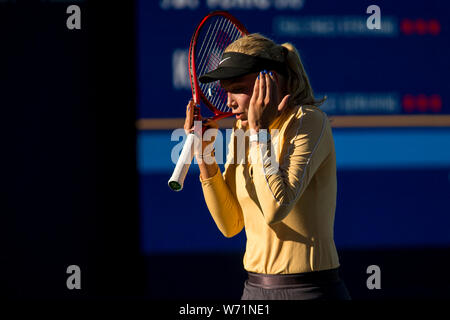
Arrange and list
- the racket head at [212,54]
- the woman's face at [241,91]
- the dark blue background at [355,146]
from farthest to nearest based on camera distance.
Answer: the dark blue background at [355,146], the racket head at [212,54], the woman's face at [241,91]

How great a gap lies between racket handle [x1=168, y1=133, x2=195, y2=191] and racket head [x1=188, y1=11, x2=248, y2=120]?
0.60 ft

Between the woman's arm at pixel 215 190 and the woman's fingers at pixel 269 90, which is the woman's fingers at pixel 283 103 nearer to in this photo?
the woman's fingers at pixel 269 90

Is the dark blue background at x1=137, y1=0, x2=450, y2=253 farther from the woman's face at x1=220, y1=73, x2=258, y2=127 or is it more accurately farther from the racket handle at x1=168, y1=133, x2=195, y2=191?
the woman's face at x1=220, y1=73, x2=258, y2=127

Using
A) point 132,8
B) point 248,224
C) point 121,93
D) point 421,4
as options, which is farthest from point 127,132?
point 248,224

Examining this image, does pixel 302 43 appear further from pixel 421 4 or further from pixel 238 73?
pixel 238 73

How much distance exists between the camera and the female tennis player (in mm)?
1970

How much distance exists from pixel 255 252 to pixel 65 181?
247 cm

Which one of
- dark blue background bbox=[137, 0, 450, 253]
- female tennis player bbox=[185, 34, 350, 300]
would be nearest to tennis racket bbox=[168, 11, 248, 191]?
female tennis player bbox=[185, 34, 350, 300]

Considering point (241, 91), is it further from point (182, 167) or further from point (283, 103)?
point (182, 167)

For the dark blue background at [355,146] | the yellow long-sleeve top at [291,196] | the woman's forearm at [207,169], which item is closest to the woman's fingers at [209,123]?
the woman's forearm at [207,169]

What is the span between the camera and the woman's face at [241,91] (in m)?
2.06

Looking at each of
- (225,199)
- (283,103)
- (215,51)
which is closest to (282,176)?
(283,103)

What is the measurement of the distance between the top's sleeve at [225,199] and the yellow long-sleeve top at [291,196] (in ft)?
0.40

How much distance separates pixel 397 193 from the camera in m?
4.05
